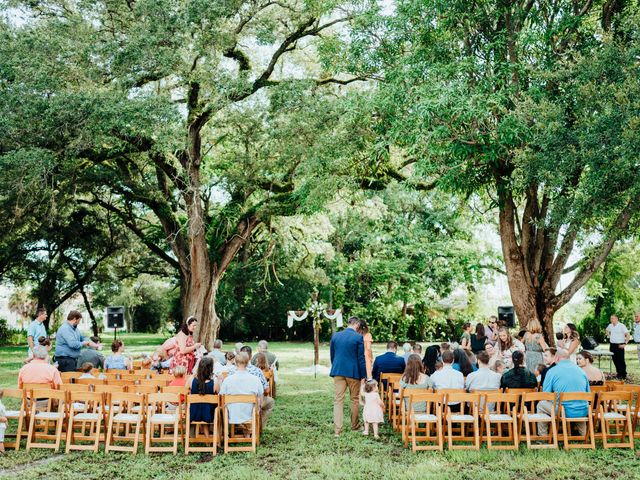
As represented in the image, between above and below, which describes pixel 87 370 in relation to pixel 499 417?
above

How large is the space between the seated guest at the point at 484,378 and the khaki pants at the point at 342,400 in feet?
5.11

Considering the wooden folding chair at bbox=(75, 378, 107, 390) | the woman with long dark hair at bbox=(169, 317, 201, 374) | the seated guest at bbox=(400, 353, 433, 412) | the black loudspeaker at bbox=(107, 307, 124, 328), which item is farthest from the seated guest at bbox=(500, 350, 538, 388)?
the black loudspeaker at bbox=(107, 307, 124, 328)

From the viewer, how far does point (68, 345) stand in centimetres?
979

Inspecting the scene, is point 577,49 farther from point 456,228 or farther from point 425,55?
point 456,228

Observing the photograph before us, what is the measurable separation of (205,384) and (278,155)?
9.82 metres

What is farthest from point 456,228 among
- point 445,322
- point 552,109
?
point 552,109

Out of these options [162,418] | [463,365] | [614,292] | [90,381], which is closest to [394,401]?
[463,365]

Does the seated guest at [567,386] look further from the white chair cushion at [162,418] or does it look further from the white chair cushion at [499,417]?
the white chair cushion at [162,418]

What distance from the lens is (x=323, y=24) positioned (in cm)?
1795

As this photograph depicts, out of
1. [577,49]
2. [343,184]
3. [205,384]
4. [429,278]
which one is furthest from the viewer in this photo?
[429,278]

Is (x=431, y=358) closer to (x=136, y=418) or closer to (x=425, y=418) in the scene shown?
(x=425, y=418)

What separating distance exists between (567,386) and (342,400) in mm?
2921

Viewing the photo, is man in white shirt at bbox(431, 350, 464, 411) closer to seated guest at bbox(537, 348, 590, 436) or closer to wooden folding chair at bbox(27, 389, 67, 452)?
seated guest at bbox(537, 348, 590, 436)

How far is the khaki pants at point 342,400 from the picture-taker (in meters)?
8.12
